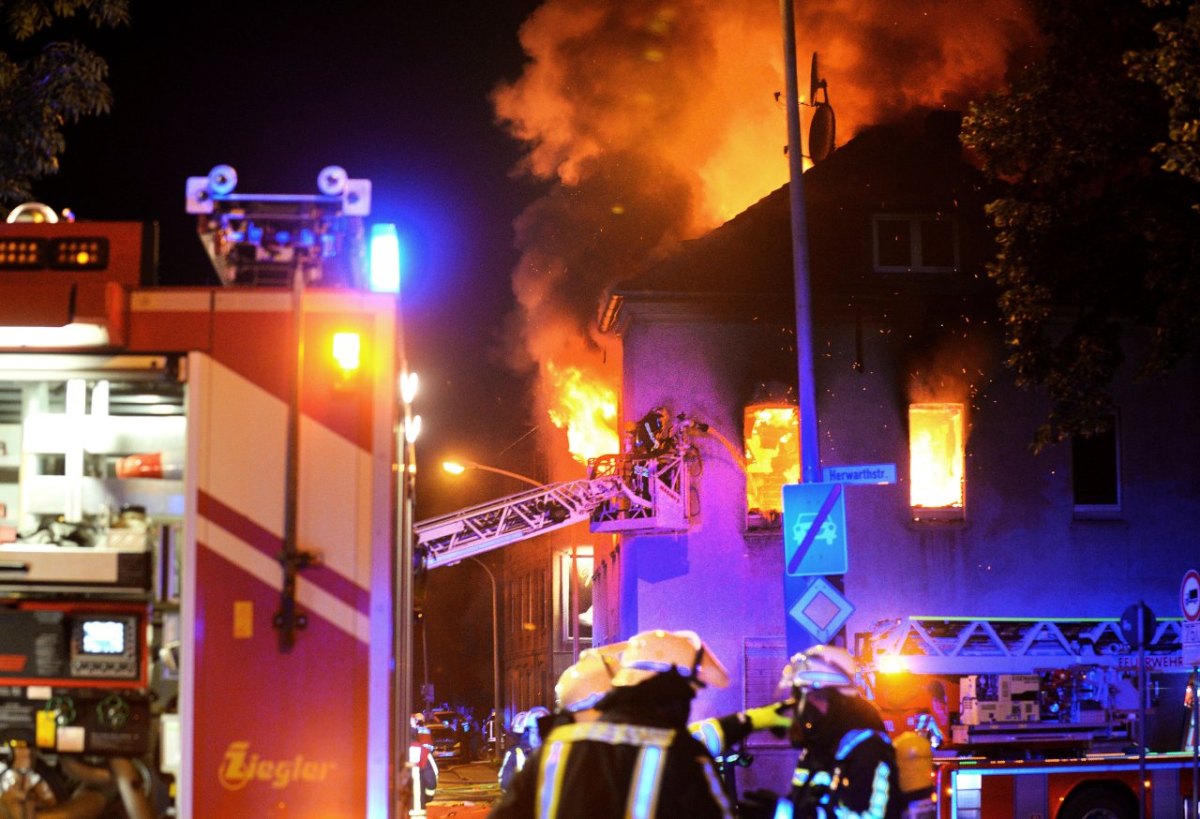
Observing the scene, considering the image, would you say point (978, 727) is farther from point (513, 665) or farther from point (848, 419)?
point (513, 665)

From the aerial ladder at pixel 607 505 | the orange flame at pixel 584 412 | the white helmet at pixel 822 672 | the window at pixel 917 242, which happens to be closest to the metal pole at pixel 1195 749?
the white helmet at pixel 822 672

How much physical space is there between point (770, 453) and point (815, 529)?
1101cm

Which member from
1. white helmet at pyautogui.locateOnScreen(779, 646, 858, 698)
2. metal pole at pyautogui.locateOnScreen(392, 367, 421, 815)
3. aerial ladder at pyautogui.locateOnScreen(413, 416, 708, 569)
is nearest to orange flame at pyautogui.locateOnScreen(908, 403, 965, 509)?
aerial ladder at pyautogui.locateOnScreen(413, 416, 708, 569)

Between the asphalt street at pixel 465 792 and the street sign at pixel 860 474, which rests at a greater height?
the street sign at pixel 860 474

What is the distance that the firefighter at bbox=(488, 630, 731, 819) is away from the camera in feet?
13.8

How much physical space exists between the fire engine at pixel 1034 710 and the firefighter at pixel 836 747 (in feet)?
25.0

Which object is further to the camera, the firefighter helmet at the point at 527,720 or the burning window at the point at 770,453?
the burning window at the point at 770,453

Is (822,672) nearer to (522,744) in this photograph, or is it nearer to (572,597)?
(522,744)

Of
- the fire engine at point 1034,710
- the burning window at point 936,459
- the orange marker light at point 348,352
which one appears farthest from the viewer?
the burning window at point 936,459

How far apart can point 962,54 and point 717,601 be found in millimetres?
12763

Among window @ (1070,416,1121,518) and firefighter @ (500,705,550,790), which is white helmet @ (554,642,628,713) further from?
window @ (1070,416,1121,518)

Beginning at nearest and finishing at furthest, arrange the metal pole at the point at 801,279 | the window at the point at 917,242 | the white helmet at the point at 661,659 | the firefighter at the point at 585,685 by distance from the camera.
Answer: the white helmet at the point at 661,659 → the firefighter at the point at 585,685 → the metal pole at the point at 801,279 → the window at the point at 917,242

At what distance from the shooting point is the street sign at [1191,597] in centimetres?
1337

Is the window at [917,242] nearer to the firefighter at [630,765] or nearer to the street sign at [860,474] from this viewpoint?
the street sign at [860,474]
